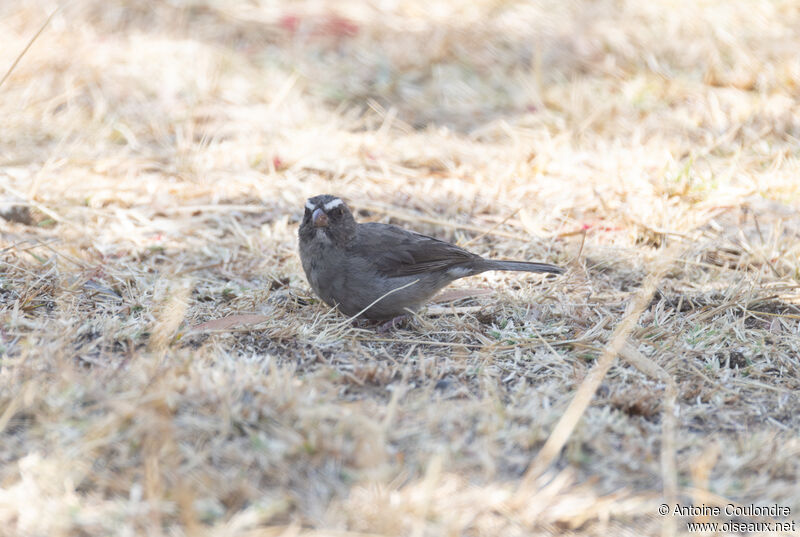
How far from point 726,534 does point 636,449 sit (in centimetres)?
48

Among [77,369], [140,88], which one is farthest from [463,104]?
[77,369]

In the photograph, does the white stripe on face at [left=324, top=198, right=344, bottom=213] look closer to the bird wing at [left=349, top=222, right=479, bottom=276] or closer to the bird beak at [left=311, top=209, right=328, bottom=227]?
the bird beak at [left=311, top=209, right=328, bottom=227]

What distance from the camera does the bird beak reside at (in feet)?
14.4

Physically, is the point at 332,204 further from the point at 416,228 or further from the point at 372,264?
the point at 416,228

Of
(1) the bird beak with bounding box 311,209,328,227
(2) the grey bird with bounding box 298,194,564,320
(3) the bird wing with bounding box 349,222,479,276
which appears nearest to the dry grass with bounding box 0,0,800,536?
(2) the grey bird with bounding box 298,194,564,320

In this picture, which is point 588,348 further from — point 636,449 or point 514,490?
point 514,490

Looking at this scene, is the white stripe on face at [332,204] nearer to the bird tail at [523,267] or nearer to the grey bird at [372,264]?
the grey bird at [372,264]

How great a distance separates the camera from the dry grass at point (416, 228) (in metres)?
2.82

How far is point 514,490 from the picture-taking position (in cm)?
282

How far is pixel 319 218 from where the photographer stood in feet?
14.4

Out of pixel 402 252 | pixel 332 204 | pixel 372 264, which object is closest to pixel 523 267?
pixel 402 252

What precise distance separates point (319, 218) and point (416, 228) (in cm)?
127

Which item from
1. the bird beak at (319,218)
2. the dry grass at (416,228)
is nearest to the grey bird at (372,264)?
the bird beak at (319,218)

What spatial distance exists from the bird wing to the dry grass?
0.30 metres
